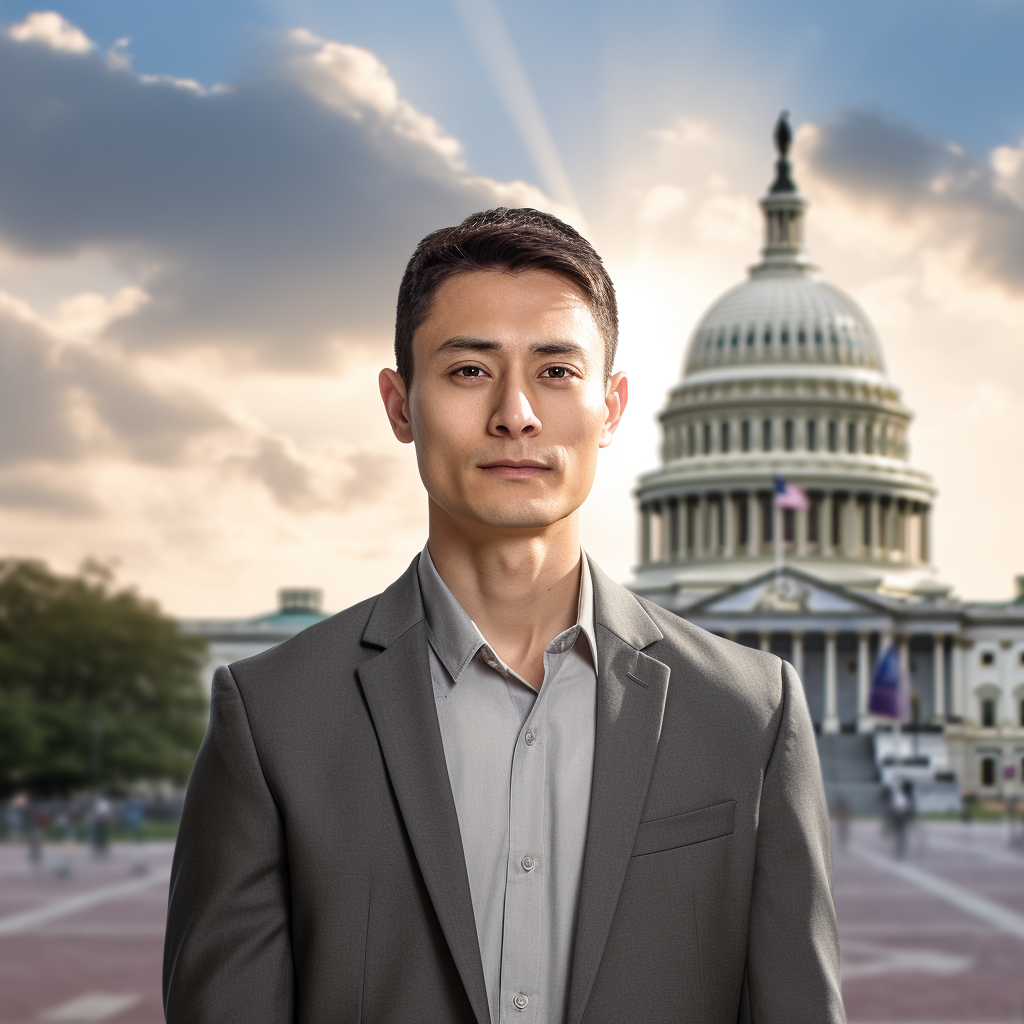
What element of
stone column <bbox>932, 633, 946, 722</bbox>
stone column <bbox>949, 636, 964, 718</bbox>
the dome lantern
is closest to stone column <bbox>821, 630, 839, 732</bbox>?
stone column <bbox>932, 633, 946, 722</bbox>

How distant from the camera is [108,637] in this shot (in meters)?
65.7

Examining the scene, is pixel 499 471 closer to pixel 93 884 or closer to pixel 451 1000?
pixel 451 1000

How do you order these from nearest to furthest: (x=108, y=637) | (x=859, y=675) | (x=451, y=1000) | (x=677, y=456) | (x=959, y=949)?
(x=451, y=1000)
(x=959, y=949)
(x=108, y=637)
(x=859, y=675)
(x=677, y=456)

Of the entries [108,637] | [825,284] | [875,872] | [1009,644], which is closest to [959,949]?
[875,872]

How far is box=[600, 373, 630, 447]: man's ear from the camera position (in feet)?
12.5

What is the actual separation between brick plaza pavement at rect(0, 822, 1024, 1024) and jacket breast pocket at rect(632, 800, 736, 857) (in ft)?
47.0

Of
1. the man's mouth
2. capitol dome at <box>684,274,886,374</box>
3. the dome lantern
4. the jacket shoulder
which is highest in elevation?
the dome lantern

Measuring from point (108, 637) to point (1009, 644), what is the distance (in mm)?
56655

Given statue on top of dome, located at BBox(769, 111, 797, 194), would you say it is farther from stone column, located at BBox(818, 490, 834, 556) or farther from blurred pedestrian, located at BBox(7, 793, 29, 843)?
blurred pedestrian, located at BBox(7, 793, 29, 843)

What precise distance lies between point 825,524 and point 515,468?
104216mm

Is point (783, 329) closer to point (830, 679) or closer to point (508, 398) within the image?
point (830, 679)

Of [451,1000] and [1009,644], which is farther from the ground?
[1009,644]

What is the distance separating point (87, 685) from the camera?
64875 millimetres

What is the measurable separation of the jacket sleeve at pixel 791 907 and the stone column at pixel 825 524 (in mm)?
102846
